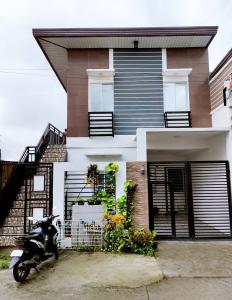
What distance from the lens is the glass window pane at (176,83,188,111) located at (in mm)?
11438

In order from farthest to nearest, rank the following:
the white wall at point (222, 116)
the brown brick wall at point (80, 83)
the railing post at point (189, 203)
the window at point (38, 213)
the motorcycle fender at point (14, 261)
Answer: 1. the brown brick wall at point (80, 83)
2. the white wall at point (222, 116)
3. the railing post at point (189, 203)
4. the window at point (38, 213)
5. the motorcycle fender at point (14, 261)

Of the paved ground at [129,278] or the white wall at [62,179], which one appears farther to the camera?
the white wall at [62,179]

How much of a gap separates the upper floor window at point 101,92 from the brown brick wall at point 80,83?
0.21 meters

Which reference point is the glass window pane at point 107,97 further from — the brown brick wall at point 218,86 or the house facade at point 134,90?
the brown brick wall at point 218,86

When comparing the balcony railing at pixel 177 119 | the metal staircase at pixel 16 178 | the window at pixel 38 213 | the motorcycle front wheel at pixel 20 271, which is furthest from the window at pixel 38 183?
the balcony railing at pixel 177 119

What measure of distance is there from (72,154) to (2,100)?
11.0 metres

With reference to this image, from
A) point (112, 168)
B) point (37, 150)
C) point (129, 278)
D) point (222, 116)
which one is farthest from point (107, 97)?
point (129, 278)

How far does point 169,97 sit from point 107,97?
244 centimetres

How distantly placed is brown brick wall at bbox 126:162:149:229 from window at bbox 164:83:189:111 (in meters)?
4.51

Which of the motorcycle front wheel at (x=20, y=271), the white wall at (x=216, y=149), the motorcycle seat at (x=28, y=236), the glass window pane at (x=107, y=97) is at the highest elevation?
the glass window pane at (x=107, y=97)

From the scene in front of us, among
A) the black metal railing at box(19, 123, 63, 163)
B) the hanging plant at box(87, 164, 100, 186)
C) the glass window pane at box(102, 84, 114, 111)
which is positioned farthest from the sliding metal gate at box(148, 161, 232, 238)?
the black metal railing at box(19, 123, 63, 163)

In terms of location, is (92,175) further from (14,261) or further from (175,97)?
(175,97)

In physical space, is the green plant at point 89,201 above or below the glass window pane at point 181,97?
below

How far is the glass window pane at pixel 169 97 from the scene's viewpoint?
37.4 ft
